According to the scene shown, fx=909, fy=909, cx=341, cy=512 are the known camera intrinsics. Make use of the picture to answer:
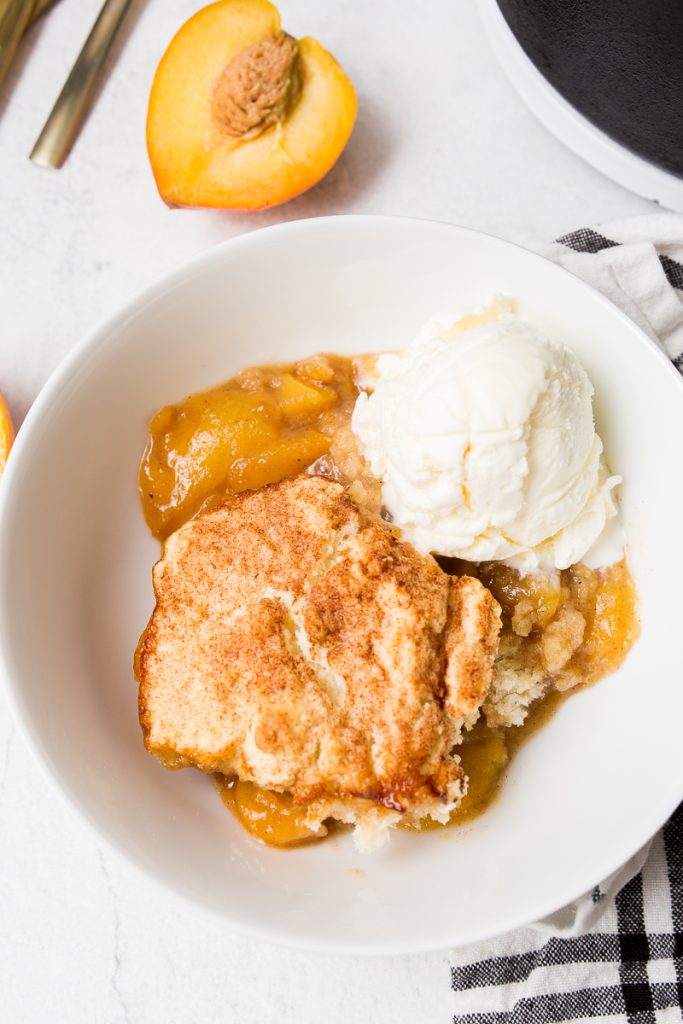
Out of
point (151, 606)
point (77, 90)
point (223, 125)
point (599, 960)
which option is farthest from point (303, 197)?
point (599, 960)

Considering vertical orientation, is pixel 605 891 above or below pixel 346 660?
below

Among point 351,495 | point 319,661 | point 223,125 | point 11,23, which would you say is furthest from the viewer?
point 11,23

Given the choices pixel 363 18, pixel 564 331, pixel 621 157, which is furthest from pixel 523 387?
pixel 363 18

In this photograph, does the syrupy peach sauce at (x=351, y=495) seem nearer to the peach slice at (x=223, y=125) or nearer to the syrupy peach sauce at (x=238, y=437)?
the syrupy peach sauce at (x=238, y=437)

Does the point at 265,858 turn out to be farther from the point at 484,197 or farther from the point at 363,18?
the point at 363,18

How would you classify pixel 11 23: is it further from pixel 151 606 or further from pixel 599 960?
pixel 599 960

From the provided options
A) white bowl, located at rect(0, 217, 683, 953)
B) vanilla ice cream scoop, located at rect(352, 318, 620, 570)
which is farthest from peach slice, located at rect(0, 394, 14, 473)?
vanilla ice cream scoop, located at rect(352, 318, 620, 570)

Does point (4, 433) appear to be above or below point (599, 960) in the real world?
above
